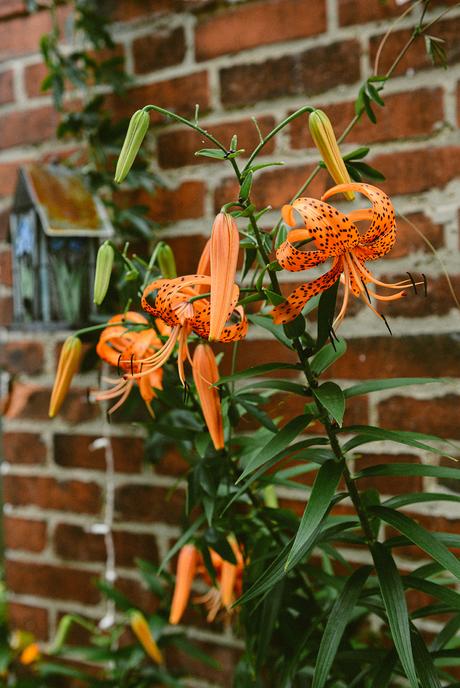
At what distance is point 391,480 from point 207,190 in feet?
1.69

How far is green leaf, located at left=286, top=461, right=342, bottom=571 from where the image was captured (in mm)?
546

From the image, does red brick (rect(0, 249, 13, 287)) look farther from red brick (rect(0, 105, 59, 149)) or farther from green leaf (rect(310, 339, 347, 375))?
green leaf (rect(310, 339, 347, 375))

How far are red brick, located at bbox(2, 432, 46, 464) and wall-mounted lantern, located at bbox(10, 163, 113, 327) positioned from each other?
0.99 feet

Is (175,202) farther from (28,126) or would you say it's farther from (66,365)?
(66,365)

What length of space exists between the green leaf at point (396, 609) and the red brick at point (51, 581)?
71 cm

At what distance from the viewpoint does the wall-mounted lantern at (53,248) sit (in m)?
0.98

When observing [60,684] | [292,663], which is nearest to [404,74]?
[292,663]

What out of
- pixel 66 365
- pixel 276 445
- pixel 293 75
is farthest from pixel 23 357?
pixel 276 445

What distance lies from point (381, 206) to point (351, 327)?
17.1 inches

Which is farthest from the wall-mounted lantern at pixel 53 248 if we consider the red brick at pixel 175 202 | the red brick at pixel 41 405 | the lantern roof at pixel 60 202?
the red brick at pixel 41 405

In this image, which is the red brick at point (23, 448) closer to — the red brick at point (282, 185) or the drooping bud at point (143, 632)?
the drooping bud at point (143, 632)

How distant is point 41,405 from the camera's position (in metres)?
1.24

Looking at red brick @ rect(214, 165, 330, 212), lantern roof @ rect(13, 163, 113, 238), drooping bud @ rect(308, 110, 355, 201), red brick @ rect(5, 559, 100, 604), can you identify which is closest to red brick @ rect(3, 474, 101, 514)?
red brick @ rect(5, 559, 100, 604)

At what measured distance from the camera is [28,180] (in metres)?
0.97
